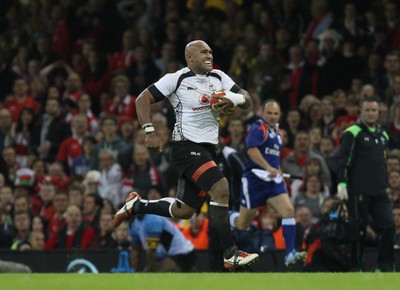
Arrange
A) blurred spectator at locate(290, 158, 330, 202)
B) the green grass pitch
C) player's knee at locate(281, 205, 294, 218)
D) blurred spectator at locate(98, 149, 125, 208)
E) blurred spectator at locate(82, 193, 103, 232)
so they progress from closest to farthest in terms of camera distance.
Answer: the green grass pitch
player's knee at locate(281, 205, 294, 218)
blurred spectator at locate(290, 158, 330, 202)
blurred spectator at locate(82, 193, 103, 232)
blurred spectator at locate(98, 149, 125, 208)

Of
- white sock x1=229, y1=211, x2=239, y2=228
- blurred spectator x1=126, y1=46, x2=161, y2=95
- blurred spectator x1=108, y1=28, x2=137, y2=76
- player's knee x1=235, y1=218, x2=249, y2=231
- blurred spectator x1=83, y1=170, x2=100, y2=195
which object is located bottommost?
player's knee x1=235, y1=218, x2=249, y2=231

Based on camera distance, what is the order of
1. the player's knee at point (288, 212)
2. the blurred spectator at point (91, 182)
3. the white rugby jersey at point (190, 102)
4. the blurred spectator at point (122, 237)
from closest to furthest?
the white rugby jersey at point (190, 102) < the player's knee at point (288, 212) < the blurred spectator at point (122, 237) < the blurred spectator at point (91, 182)

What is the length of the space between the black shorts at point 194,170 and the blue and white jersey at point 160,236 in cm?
347

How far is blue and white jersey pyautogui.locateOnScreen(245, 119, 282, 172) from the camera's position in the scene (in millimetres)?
15125

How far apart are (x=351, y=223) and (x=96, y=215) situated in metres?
4.16

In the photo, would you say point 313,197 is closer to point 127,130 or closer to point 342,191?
point 342,191

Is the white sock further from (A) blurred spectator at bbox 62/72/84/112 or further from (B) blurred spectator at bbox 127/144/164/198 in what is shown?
(A) blurred spectator at bbox 62/72/84/112

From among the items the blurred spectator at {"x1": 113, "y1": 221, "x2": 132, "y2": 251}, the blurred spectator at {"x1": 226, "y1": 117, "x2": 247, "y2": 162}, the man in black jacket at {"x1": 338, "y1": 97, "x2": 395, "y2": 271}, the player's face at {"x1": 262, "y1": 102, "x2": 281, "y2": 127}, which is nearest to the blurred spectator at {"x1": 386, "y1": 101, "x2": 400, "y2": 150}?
the blurred spectator at {"x1": 226, "y1": 117, "x2": 247, "y2": 162}

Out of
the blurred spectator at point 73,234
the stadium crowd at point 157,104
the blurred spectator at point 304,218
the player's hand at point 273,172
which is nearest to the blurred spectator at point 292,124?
the stadium crowd at point 157,104

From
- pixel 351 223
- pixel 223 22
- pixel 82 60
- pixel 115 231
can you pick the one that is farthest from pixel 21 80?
pixel 351 223

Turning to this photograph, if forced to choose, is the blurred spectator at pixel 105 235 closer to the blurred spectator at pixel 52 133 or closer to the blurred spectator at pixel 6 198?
the blurred spectator at pixel 6 198

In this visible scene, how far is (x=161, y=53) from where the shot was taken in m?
22.2

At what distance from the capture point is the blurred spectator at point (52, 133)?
822 inches

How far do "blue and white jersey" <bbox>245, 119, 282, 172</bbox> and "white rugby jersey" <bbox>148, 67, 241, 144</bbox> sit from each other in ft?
8.04
